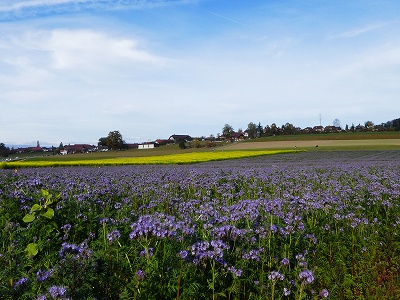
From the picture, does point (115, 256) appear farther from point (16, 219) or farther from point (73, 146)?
point (73, 146)

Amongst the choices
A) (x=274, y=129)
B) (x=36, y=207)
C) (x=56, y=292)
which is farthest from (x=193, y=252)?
(x=274, y=129)

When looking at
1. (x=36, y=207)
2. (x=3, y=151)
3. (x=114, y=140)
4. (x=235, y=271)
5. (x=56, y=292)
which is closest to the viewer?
(x=56, y=292)

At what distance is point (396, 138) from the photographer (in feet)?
260

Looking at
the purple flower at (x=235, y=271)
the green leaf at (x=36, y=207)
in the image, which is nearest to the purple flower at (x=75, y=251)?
the purple flower at (x=235, y=271)

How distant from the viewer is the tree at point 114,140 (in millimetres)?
105062

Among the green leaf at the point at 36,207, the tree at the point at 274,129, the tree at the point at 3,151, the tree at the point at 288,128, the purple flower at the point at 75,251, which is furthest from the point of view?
the tree at the point at 274,129

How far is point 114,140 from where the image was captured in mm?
105062

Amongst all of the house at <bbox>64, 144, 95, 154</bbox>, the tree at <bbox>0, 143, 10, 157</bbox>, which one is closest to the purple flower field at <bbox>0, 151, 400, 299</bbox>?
the tree at <bbox>0, 143, 10, 157</bbox>

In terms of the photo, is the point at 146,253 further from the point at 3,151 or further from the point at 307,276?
the point at 3,151

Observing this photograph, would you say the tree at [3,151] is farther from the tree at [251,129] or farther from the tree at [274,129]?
the tree at [251,129]

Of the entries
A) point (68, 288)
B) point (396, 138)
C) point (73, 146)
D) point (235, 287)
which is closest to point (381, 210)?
point (235, 287)

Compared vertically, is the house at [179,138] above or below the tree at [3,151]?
above

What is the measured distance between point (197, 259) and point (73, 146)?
14066 centimetres

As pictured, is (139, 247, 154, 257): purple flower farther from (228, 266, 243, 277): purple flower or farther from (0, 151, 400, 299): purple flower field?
(228, 266, 243, 277): purple flower
